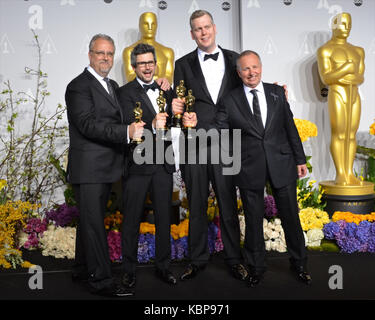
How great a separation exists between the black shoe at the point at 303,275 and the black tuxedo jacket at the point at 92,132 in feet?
4.75

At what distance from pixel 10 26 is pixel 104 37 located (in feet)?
9.70

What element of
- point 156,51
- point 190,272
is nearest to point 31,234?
point 190,272

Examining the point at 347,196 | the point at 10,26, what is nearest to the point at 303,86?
the point at 347,196

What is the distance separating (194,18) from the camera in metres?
3.17

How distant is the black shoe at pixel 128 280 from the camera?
301 centimetres

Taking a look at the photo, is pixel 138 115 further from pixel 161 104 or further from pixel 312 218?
pixel 312 218

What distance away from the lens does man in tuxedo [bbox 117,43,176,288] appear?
9.86ft

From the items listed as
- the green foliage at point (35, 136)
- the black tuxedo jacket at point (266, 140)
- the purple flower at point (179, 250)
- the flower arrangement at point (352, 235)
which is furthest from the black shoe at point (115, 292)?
the green foliage at point (35, 136)

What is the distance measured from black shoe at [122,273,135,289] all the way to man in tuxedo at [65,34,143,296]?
5.2 inches

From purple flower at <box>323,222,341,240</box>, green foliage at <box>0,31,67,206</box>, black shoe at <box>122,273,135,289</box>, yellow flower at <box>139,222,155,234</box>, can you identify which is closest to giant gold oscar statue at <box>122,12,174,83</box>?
green foliage at <box>0,31,67,206</box>

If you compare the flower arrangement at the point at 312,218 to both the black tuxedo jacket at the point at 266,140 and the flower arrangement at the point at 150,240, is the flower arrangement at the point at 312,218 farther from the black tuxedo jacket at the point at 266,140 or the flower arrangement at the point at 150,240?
the black tuxedo jacket at the point at 266,140

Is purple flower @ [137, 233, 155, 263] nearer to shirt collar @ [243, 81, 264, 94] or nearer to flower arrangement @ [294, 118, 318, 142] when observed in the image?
shirt collar @ [243, 81, 264, 94]
